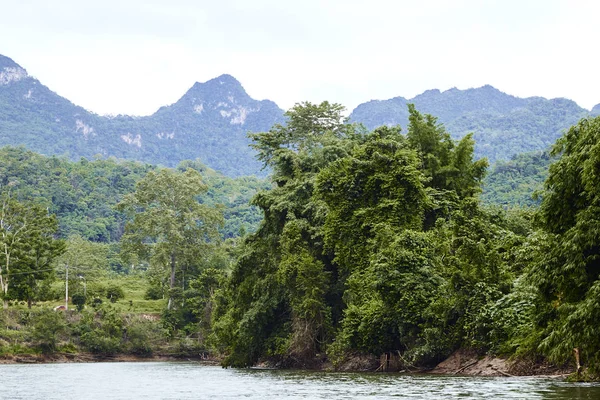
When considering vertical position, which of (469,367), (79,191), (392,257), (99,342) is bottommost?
(99,342)

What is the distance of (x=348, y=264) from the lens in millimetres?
42812

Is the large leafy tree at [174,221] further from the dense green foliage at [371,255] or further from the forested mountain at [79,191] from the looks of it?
the forested mountain at [79,191]

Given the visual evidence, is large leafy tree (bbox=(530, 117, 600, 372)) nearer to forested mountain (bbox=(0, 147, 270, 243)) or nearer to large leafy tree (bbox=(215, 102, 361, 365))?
large leafy tree (bbox=(215, 102, 361, 365))

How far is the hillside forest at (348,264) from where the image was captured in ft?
64.5

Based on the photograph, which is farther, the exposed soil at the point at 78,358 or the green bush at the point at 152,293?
the green bush at the point at 152,293

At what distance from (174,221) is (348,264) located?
157ft

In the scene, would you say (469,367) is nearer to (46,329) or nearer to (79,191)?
(46,329)

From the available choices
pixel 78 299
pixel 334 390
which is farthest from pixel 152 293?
pixel 334 390

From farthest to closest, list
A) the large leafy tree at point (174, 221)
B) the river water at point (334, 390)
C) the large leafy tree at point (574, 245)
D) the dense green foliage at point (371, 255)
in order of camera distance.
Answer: the large leafy tree at point (174, 221) < the dense green foliage at point (371, 255) < the river water at point (334, 390) < the large leafy tree at point (574, 245)

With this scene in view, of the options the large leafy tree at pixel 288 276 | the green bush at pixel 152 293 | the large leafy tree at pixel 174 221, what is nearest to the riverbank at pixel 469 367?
the large leafy tree at pixel 288 276

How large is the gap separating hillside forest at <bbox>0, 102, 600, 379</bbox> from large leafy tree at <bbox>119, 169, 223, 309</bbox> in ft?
0.58

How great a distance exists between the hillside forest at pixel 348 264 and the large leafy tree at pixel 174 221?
0.58 feet

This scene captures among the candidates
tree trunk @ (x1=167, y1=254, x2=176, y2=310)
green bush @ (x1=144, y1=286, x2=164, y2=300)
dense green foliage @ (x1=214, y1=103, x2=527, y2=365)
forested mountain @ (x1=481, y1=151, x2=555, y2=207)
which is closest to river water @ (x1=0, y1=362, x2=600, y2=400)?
dense green foliage @ (x1=214, y1=103, x2=527, y2=365)

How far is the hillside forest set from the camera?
19.7 m
